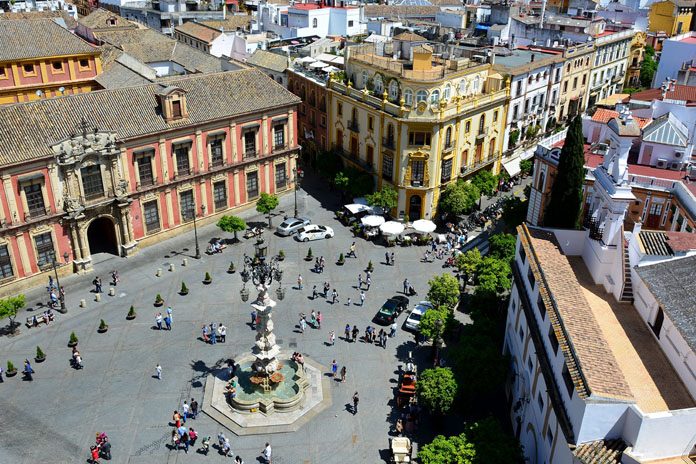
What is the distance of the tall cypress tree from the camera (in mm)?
42906

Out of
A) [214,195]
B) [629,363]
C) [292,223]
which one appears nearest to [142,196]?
[214,195]

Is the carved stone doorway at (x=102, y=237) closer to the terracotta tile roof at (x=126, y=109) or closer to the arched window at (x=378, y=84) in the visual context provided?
the terracotta tile roof at (x=126, y=109)

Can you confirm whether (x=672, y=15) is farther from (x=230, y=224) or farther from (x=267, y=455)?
(x=267, y=455)

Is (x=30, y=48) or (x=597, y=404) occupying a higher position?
(x=30, y=48)

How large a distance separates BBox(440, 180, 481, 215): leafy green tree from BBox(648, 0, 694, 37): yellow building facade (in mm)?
69844

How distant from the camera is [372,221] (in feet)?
201

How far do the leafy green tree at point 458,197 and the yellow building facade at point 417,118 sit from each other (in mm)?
934

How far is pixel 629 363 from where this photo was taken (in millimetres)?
29000

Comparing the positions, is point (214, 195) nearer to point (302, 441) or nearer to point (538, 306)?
point (302, 441)

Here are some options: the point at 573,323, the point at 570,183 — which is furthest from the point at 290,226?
the point at 573,323

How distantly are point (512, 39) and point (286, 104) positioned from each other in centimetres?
3904

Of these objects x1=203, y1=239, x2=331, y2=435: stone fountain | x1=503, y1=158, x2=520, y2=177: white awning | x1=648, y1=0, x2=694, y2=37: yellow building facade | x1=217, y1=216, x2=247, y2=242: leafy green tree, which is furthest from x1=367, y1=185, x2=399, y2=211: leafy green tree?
x1=648, y1=0, x2=694, y2=37: yellow building facade

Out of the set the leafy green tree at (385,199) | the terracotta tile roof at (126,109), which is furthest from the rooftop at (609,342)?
the terracotta tile roof at (126,109)

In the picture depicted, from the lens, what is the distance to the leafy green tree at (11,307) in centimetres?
4488
